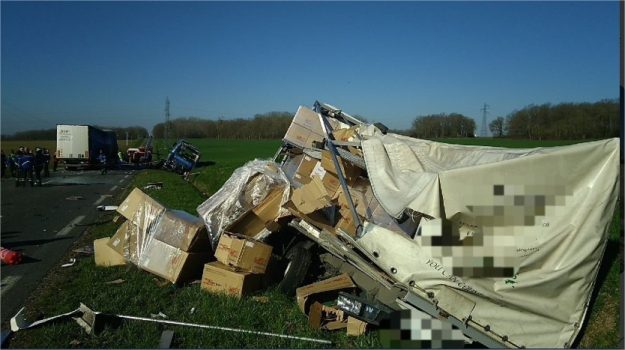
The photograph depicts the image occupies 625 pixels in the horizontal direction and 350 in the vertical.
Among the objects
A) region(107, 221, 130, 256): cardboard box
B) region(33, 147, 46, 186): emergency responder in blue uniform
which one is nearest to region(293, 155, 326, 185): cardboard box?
region(107, 221, 130, 256): cardboard box

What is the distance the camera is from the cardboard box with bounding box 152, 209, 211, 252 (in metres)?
7.22

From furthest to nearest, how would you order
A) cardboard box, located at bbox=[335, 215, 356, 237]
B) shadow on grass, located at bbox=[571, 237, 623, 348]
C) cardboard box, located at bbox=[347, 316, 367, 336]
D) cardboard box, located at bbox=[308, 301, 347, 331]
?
cardboard box, located at bbox=[335, 215, 356, 237], cardboard box, located at bbox=[308, 301, 347, 331], cardboard box, located at bbox=[347, 316, 367, 336], shadow on grass, located at bbox=[571, 237, 623, 348]

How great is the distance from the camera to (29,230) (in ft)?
38.0

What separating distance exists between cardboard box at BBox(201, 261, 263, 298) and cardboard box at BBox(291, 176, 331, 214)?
1040 mm

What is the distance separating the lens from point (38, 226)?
12.2 meters

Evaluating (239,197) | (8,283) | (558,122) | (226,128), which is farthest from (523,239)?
(226,128)

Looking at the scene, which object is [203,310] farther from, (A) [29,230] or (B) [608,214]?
(A) [29,230]

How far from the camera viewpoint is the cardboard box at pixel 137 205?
7.81 m

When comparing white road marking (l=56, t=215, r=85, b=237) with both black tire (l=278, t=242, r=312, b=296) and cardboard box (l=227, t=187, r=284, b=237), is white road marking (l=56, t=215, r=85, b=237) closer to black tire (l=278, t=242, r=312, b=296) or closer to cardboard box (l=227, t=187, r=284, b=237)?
cardboard box (l=227, t=187, r=284, b=237)

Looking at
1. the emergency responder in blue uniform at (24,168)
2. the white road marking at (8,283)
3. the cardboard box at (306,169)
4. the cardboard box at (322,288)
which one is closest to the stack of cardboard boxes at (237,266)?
the cardboard box at (322,288)

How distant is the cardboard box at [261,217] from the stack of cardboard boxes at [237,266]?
325mm

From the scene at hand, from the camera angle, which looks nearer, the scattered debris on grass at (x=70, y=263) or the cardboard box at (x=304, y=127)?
the scattered debris on grass at (x=70, y=263)

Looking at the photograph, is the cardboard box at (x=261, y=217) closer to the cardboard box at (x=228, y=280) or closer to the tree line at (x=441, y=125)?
the cardboard box at (x=228, y=280)

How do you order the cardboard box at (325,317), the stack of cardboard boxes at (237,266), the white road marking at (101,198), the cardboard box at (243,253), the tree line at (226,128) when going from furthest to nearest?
the tree line at (226,128) → the white road marking at (101,198) → the cardboard box at (243,253) → the stack of cardboard boxes at (237,266) → the cardboard box at (325,317)
